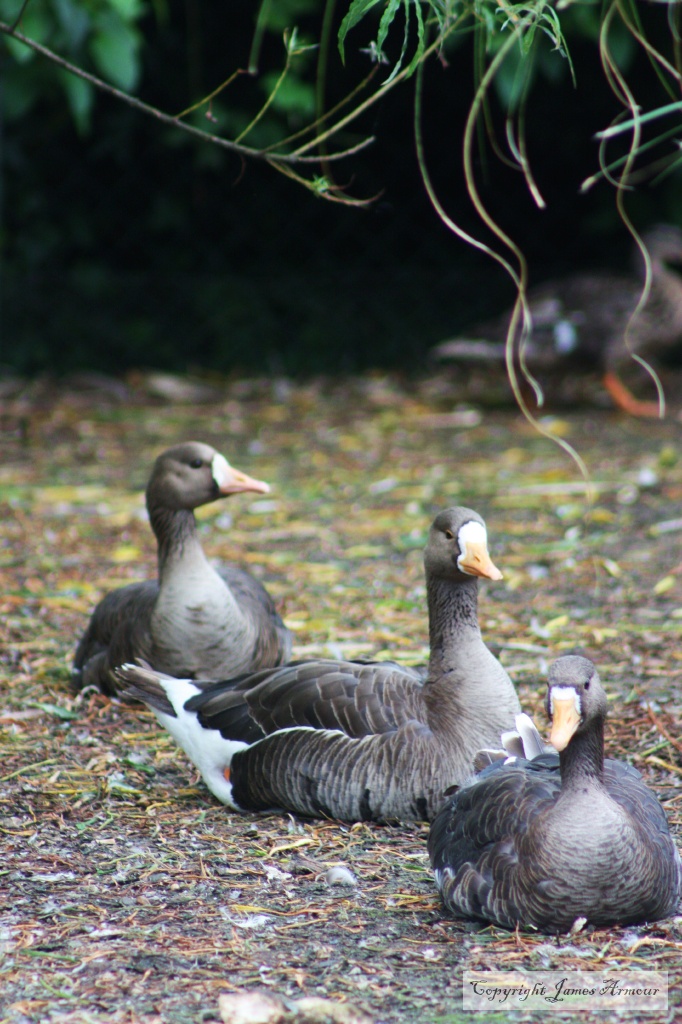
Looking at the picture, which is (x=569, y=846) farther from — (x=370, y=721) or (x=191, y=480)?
(x=191, y=480)

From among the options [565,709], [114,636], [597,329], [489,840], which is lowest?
[489,840]

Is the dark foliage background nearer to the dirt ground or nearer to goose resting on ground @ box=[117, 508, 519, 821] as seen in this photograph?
the dirt ground

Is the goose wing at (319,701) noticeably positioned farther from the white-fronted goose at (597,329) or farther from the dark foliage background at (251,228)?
the dark foliage background at (251,228)

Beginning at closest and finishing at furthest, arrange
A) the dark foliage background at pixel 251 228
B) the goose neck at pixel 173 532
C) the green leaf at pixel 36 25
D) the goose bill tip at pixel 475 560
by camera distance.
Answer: the goose bill tip at pixel 475 560 → the goose neck at pixel 173 532 → the green leaf at pixel 36 25 → the dark foliage background at pixel 251 228

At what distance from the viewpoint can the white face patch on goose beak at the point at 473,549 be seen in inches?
140

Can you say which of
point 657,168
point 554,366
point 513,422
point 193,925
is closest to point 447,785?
point 193,925

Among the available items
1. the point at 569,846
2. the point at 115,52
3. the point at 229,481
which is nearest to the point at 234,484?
the point at 229,481

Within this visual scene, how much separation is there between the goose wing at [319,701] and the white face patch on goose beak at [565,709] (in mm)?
796

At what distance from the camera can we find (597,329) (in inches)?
360

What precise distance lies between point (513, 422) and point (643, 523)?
2.62 m

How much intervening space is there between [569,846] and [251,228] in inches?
367

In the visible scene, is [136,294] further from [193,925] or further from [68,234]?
[193,925]

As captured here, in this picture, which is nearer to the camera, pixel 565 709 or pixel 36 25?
pixel 565 709

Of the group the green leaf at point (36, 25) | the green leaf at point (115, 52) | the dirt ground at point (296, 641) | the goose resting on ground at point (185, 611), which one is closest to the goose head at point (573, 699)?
the dirt ground at point (296, 641)
